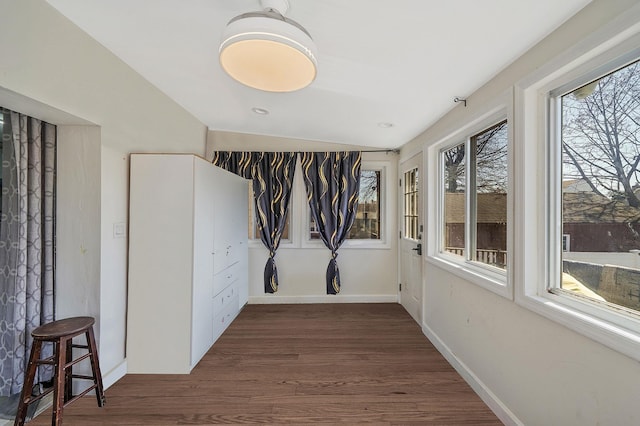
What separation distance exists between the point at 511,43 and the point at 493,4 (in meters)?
0.37

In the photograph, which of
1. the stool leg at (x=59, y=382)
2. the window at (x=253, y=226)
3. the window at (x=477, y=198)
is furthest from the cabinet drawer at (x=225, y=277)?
the window at (x=477, y=198)

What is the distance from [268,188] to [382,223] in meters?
1.73

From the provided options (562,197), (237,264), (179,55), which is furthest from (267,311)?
(562,197)

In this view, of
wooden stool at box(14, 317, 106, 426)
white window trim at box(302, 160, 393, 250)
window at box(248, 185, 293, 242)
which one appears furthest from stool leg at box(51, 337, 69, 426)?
white window trim at box(302, 160, 393, 250)

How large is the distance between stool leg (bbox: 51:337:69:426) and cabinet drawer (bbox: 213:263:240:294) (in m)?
1.11

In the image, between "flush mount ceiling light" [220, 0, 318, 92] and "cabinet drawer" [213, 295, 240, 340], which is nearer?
"flush mount ceiling light" [220, 0, 318, 92]

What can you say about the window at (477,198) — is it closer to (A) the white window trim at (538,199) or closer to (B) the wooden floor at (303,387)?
(A) the white window trim at (538,199)

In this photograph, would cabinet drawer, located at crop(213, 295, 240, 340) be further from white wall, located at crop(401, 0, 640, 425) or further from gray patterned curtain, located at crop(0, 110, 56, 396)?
white wall, located at crop(401, 0, 640, 425)

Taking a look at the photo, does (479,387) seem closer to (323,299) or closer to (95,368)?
(323,299)

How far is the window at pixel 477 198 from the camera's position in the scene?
180 centimetres

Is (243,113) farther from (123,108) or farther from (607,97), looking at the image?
(607,97)

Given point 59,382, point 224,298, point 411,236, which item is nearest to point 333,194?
point 411,236

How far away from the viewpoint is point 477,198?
2098mm

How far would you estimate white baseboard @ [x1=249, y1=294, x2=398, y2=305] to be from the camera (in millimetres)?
3588
